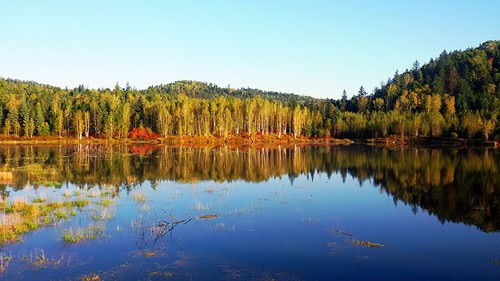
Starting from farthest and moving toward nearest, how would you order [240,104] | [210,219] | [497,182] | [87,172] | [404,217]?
[240,104] < [87,172] < [497,182] < [404,217] < [210,219]

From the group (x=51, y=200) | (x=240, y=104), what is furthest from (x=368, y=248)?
(x=240, y=104)

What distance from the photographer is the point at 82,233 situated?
22.6 metres

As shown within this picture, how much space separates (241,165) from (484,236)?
1635 inches

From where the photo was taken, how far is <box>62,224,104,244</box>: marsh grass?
21.7 meters

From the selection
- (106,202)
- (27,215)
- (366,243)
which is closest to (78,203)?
(106,202)

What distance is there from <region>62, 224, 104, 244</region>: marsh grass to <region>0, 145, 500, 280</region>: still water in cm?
6

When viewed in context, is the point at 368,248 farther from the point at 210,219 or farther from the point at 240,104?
the point at 240,104

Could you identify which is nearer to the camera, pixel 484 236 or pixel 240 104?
pixel 484 236

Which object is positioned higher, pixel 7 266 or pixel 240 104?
pixel 240 104

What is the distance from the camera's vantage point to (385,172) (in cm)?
→ 5531

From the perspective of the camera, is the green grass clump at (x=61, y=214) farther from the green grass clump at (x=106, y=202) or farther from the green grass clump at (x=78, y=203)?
the green grass clump at (x=106, y=202)

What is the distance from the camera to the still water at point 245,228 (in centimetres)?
1798

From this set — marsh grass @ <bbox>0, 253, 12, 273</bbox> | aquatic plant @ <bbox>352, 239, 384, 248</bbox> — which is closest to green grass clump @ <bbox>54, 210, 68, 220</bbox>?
marsh grass @ <bbox>0, 253, 12, 273</bbox>

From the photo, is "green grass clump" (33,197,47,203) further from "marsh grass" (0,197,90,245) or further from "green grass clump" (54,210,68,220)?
"green grass clump" (54,210,68,220)
